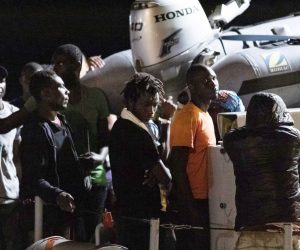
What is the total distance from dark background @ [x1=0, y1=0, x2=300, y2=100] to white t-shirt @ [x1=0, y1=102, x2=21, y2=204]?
16.0 feet

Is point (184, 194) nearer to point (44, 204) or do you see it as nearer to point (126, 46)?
point (44, 204)

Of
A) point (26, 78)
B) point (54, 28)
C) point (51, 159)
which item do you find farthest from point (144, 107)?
point (54, 28)

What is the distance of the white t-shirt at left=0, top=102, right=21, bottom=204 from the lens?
588cm

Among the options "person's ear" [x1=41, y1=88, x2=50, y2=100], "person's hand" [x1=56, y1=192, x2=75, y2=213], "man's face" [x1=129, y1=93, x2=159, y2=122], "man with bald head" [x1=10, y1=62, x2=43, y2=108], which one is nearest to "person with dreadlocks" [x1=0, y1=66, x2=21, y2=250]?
"man with bald head" [x1=10, y1=62, x2=43, y2=108]

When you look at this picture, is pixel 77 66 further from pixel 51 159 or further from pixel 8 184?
pixel 51 159

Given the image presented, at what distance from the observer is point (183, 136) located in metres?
4.91

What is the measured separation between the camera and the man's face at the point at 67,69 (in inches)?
230

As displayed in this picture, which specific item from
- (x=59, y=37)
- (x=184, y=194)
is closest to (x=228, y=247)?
(x=184, y=194)

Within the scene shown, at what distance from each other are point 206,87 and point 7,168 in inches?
58.7

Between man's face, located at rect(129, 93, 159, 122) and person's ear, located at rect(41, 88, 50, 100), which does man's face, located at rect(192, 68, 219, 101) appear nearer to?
man's face, located at rect(129, 93, 159, 122)

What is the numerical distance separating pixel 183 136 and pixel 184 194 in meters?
0.30

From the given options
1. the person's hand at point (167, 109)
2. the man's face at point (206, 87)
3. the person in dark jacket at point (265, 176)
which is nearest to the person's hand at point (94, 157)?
the person's hand at point (167, 109)

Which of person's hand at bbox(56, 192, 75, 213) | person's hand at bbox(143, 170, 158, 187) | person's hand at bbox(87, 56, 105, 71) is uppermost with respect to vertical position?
person's hand at bbox(87, 56, 105, 71)

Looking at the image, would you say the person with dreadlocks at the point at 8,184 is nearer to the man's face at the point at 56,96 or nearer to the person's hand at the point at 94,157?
the person's hand at the point at 94,157
